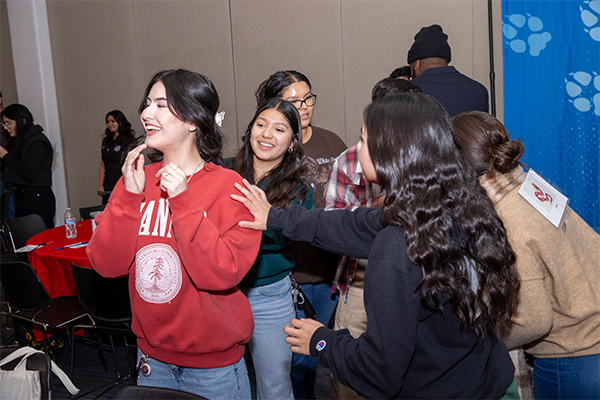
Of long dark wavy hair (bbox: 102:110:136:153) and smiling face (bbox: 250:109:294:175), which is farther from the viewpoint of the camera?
long dark wavy hair (bbox: 102:110:136:153)

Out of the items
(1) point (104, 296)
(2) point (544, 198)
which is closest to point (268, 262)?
(2) point (544, 198)

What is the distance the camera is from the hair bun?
128cm

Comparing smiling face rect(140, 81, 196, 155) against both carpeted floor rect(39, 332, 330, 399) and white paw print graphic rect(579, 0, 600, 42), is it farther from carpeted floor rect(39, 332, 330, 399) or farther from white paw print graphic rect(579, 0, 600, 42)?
white paw print graphic rect(579, 0, 600, 42)

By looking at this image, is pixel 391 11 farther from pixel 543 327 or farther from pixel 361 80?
pixel 543 327

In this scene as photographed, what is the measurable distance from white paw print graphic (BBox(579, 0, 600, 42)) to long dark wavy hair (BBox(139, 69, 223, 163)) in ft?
12.1

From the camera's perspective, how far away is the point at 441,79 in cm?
262

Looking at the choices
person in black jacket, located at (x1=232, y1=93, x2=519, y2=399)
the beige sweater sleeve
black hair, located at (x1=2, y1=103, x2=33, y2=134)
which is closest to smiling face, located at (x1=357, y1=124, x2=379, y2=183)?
person in black jacket, located at (x1=232, y1=93, x2=519, y2=399)

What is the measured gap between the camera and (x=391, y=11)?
440cm


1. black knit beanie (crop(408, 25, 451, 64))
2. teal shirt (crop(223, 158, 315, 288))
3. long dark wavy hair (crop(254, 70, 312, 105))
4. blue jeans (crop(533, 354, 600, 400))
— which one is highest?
black knit beanie (crop(408, 25, 451, 64))

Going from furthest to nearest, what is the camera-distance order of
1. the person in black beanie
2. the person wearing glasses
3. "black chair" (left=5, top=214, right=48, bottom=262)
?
A: 1. "black chair" (left=5, top=214, right=48, bottom=262)
2. the person in black beanie
3. the person wearing glasses

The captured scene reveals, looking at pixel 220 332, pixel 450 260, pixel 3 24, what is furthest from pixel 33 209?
pixel 450 260

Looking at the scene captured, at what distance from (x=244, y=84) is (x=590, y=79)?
11.1ft

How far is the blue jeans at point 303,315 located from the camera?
2.08 meters

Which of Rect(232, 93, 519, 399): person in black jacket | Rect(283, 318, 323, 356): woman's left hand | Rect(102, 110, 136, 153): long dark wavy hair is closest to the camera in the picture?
Rect(232, 93, 519, 399): person in black jacket
